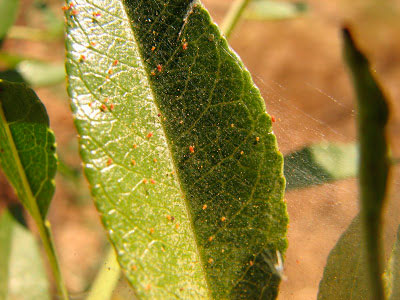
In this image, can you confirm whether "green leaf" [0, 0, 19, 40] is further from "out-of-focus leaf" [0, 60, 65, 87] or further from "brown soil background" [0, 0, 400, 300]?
"brown soil background" [0, 0, 400, 300]

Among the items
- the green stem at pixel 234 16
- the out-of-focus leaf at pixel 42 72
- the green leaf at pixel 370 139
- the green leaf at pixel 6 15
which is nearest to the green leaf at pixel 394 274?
the green leaf at pixel 370 139

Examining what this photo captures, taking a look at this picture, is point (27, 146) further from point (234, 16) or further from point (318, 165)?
point (234, 16)

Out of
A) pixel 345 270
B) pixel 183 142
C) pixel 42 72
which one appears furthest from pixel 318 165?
pixel 42 72

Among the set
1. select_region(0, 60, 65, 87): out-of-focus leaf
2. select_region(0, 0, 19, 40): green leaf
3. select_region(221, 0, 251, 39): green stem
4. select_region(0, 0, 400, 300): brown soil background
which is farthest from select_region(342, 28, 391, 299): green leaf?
select_region(0, 60, 65, 87): out-of-focus leaf

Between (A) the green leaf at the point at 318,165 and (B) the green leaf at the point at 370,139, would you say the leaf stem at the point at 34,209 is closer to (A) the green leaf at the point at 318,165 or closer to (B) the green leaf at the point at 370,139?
(A) the green leaf at the point at 318,165

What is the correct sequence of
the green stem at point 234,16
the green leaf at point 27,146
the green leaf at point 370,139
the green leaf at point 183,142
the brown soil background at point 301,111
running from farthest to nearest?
the green stem at point 234,16, the brown soil background at point 301,111, the green leaf at point 27,146, the green leaf at point 183,142, the green leaf at point 370,139

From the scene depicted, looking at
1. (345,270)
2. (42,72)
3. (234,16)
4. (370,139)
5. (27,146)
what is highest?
(370,139)

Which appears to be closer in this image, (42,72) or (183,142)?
(183,142)
